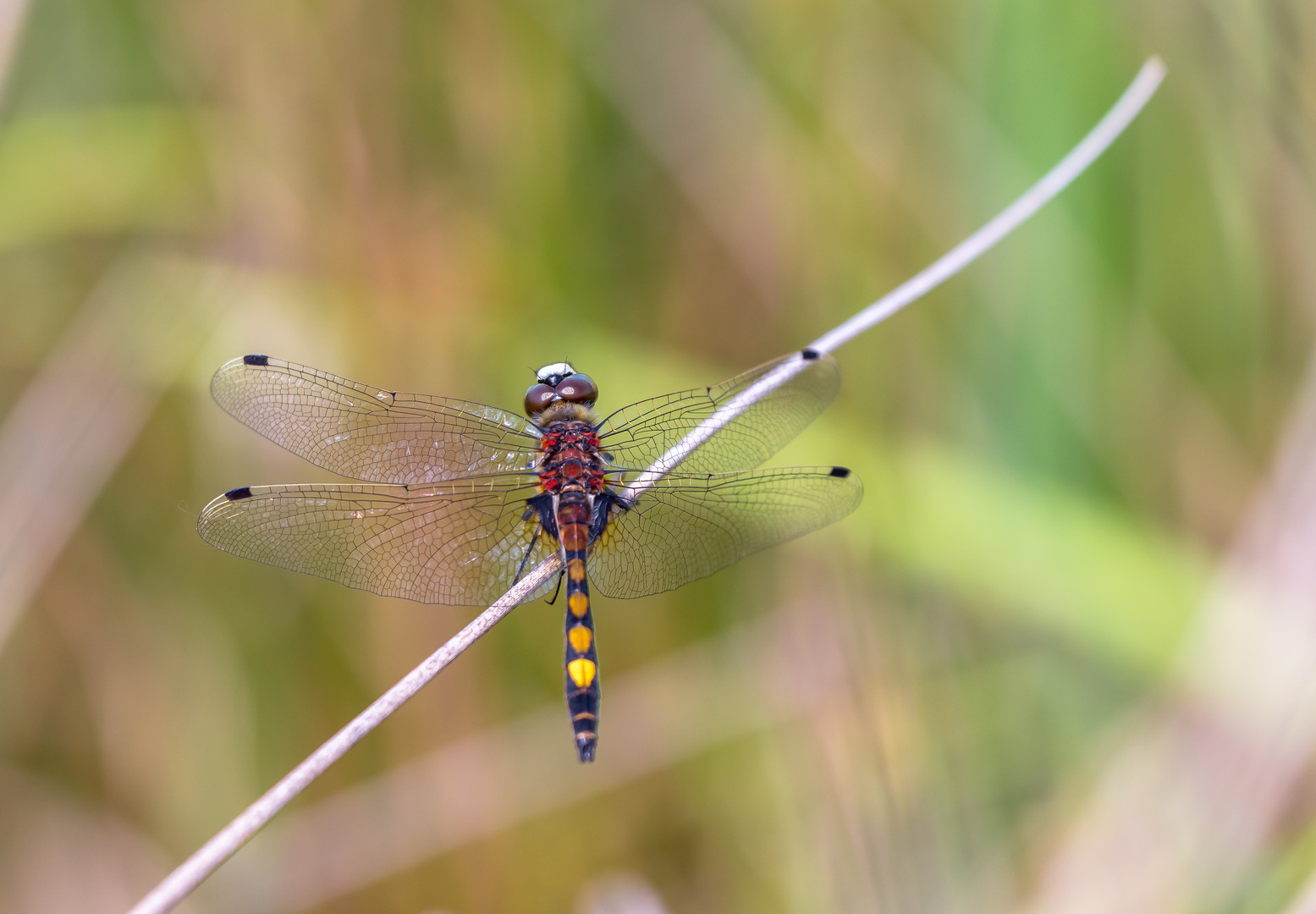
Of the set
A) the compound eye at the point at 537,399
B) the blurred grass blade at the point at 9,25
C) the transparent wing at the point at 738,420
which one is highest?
the blurred grass blade at the point at 9,25

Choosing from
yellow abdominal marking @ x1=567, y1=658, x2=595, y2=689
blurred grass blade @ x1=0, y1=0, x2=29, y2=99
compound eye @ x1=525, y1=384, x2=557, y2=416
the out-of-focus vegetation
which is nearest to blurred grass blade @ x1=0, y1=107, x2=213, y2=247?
the out-of-focus vegetation

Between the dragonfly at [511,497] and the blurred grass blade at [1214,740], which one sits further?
the dragonfly at [511,497]

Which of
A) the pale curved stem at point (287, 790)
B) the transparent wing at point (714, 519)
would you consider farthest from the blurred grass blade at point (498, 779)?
the pale curved stem at point (287, 790)

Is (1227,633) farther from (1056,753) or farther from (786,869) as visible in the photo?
(786,869)

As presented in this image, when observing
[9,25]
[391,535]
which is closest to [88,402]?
[9,25]

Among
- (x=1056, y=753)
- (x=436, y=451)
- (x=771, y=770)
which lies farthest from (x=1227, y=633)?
(x=436, y=451)

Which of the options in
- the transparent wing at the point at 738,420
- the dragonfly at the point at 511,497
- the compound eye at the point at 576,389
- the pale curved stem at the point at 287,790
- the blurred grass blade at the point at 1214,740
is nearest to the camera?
the pale curved stem at the point at 287,790

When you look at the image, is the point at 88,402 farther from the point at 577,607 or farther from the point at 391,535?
the point at 577,607

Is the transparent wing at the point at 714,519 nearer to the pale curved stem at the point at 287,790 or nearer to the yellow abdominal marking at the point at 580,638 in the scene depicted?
the yellow abdominal marking at the point at 580,638
